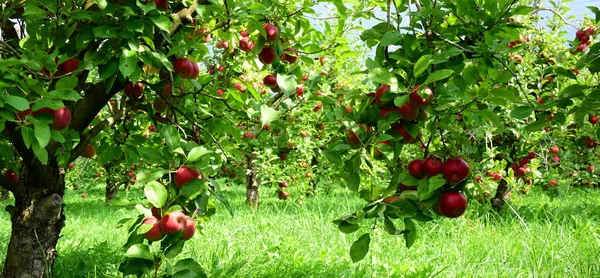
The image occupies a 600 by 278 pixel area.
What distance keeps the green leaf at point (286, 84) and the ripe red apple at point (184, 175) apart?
34 centimetres

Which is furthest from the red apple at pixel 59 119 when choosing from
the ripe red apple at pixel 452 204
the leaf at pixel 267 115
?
the ripe red apple at pixel 452 204

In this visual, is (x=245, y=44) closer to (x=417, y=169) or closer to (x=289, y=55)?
(x=289, y=55)

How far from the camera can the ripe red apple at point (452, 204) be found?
127 cm

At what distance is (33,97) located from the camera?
1416mm

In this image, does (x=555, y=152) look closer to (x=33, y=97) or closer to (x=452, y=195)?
(x=452, y=195)

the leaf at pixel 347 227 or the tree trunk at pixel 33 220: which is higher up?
the leaf at pixel 347 227

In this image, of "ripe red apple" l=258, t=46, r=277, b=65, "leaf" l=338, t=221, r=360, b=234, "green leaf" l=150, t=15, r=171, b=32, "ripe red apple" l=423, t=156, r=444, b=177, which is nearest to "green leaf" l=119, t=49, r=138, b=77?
"green leaf" l=150, t=15, r=171, b=32

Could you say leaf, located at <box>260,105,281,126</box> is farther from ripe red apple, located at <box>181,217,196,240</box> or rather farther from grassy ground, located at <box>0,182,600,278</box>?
grassy ground, located at <box>0,182,600,278</box>

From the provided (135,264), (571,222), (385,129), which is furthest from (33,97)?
(571,222)

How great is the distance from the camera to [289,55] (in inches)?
81.9

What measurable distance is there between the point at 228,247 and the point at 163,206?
222 cm

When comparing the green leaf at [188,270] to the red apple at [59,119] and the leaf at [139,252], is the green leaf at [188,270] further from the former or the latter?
the red apple at [59,119]

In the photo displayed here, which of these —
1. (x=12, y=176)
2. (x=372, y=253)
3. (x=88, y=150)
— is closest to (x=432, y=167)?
(x=88, y=150)

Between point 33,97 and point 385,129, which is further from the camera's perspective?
point 33,97
